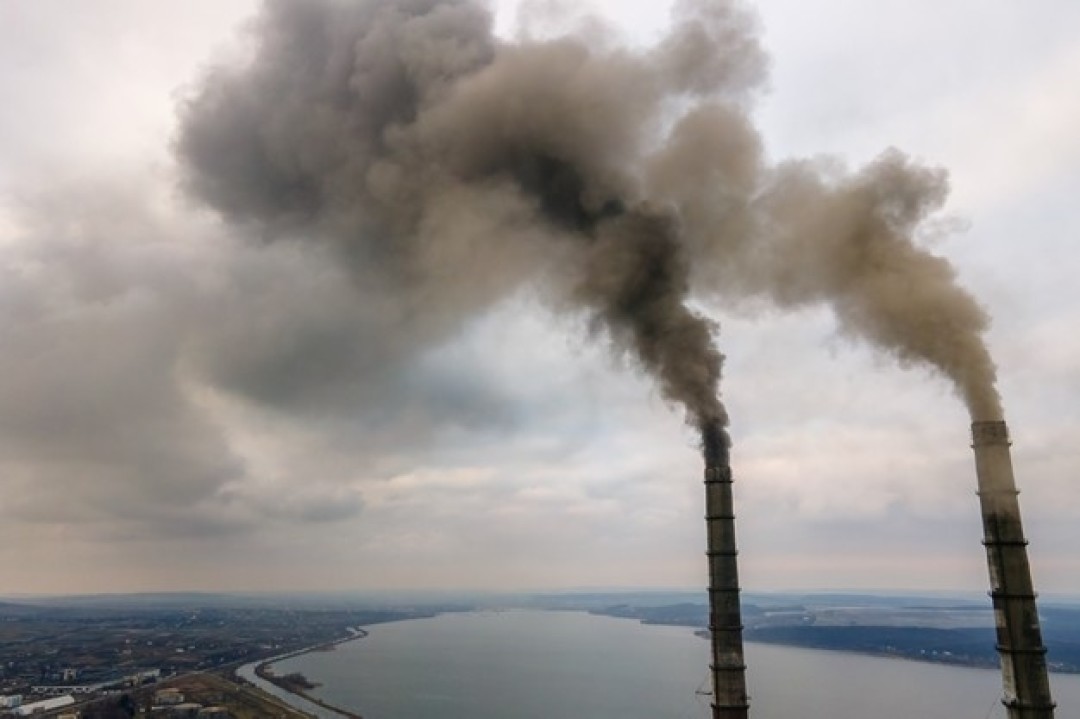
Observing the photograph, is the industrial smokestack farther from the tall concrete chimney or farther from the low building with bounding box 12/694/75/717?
the low building with bounding box 12/694/75/717

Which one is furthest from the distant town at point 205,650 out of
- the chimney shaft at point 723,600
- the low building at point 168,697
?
the chimney shaft at point 723,600

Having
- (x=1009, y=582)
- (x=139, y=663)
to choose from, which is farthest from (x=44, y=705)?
(x=1009, y=582)

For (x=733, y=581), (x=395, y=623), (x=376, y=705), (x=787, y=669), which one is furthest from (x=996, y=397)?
(x=395, y=623)

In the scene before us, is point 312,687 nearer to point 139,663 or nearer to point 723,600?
point 139,663

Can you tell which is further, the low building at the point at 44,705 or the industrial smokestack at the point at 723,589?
the low building at the point at 44,705

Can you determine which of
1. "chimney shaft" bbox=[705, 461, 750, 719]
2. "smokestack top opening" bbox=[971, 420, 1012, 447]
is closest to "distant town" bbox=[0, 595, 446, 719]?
"chimney shaft" bbox=[705, 461, 750, 719]

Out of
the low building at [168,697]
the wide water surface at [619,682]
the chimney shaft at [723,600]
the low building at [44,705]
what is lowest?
the wide water surface at [619,682]

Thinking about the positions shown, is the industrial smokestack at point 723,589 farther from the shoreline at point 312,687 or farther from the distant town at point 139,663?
the shoreline at point 312,687
